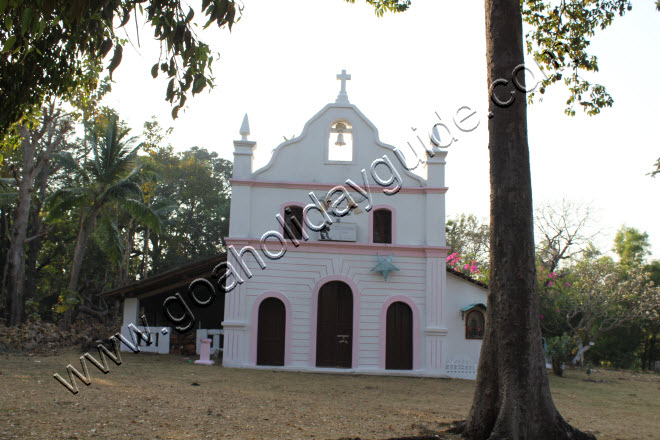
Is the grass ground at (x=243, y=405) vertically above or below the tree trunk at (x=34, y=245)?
below

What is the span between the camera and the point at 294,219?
1667 cm

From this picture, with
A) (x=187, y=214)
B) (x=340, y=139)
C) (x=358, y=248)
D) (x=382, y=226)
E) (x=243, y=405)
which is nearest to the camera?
(x=243, y=405)

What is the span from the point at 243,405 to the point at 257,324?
712 centimetres

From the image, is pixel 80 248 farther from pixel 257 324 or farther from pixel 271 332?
pixel 271 332

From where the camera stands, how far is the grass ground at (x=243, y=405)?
6.96 m

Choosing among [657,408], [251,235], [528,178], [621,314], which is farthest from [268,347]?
[621,314]

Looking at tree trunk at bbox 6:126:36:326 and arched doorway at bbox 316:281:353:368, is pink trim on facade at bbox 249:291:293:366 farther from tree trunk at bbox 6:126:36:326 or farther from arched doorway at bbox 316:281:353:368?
tree trunk at bbox 6:126:36:326

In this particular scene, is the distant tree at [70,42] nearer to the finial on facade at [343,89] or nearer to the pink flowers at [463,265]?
the finial on facade at [343,89]

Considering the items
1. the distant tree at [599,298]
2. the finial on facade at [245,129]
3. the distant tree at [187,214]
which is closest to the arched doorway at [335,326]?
the finial on facade at [245,129]

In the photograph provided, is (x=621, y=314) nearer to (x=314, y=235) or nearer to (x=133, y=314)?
(x=314, y=235)

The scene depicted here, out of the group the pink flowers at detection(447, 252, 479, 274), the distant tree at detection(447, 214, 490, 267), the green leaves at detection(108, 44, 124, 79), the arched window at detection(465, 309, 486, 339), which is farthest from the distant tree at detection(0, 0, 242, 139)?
the distant tree at detection(447, 214, 490, 267)

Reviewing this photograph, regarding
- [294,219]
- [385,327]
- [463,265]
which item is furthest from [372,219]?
[463,265]

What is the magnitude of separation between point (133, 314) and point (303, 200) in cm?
684

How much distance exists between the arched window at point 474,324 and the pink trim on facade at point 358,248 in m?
2.52
